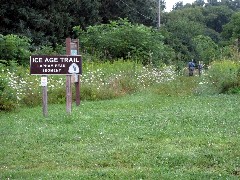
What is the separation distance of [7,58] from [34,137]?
45.3ft

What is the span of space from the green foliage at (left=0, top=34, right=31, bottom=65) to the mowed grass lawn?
9.13 meters

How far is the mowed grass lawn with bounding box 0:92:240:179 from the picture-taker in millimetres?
6820

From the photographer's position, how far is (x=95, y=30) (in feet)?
91.9

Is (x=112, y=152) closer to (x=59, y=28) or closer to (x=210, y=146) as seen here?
(x=210, y=146)

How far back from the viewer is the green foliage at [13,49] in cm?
2197

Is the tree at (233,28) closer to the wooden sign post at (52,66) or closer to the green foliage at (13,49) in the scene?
the green foliage at (13,49)

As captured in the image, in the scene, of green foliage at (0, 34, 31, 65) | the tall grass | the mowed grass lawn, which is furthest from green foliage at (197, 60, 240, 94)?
green foliage at (0, 34, 31, 65)

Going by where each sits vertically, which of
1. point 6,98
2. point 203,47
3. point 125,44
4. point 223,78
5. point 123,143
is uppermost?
point 203,47

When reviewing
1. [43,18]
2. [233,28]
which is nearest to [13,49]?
[43,18]

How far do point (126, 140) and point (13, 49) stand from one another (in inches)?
569

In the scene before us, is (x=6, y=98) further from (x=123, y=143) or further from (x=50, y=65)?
(x=123, y=143)

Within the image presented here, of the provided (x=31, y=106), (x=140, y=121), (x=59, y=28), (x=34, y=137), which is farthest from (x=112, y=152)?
(x=59, y=28)

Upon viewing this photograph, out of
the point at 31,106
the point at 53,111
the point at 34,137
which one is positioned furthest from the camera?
the point at 31,106

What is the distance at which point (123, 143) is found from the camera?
337 inches
